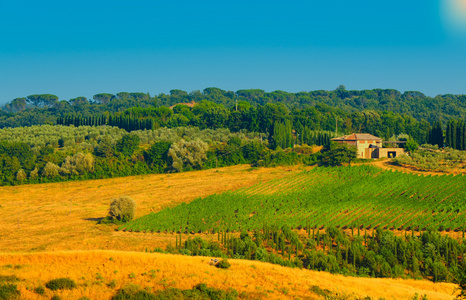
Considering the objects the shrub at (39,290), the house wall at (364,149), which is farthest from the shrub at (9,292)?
the house wall at (364,149)

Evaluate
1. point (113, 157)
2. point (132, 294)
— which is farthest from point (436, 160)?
point (132, 294)

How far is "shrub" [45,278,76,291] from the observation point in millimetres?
28375

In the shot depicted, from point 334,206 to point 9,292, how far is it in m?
44.2

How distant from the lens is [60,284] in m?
28.5

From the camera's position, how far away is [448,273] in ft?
136

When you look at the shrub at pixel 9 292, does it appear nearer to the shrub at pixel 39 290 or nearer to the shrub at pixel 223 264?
the shrub at pixel 39 290

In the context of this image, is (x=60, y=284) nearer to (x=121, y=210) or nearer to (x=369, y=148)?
(x=121, y=210)

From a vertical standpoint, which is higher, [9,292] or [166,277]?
[9,292]

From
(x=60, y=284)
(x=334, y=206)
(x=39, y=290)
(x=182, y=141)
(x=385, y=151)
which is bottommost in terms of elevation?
(x=334, y=206)

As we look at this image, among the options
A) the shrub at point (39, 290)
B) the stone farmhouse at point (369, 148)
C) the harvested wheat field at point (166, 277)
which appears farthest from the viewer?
the stone farmhouse at point (369, 148)

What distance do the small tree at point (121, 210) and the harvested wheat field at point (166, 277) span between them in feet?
87.0

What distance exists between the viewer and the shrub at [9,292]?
86.3ft

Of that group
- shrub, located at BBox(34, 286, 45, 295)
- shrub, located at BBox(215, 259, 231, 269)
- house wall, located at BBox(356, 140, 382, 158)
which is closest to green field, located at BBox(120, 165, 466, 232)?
house wall, located at BBox(356, 140, 382, 158)

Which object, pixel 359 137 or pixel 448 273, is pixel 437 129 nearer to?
pixel 359 137
